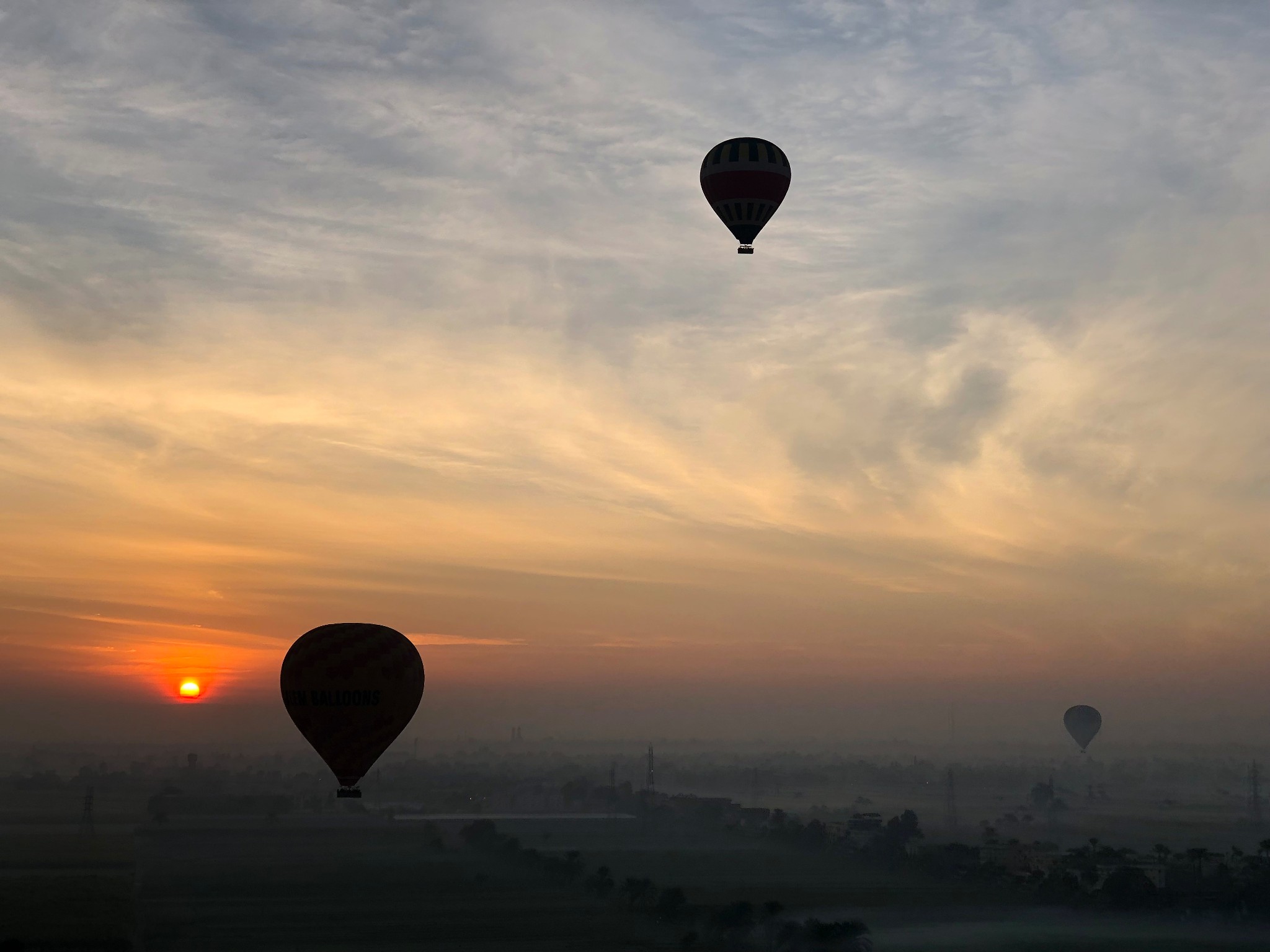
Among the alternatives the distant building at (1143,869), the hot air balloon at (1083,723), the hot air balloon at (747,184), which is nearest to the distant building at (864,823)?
the distant building at (1143,869)

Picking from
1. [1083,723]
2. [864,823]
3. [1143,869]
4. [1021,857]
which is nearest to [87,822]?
[864,823]

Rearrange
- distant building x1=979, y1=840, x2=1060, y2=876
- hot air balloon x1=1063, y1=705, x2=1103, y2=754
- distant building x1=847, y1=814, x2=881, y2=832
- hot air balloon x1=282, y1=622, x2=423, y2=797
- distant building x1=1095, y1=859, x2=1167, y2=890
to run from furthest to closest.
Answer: hot air balloon x1=1063, y1=705, x2=1103, y2=754
distant building x1=847, y1=814, x2=881, y2=832
distant building x1=979, y1=840, x2=1060, y2=876
distant building x1=1095, y1=859, x2=1167, y2=890
hot air balloon x1=282, y1=622, x2=423, y2=797

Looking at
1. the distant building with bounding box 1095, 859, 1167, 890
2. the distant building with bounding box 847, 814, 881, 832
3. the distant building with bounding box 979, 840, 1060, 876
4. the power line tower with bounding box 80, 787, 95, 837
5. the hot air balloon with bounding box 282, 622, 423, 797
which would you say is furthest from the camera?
the distant building with bounding box 847, 814, 881, 832

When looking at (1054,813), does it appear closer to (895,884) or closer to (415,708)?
(895,884)

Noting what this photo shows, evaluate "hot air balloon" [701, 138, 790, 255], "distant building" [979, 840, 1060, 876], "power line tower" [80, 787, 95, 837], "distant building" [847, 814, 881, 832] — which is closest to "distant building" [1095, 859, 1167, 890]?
"distant building" [979, 840, 1060, 876]

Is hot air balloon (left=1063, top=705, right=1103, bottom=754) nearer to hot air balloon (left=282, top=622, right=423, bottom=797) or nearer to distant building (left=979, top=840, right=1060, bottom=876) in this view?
distant building (left=979, top=840, right=1060, bottom=876)

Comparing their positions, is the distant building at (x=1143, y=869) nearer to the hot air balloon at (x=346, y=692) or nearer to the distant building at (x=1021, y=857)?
the distant building at (x=1021, y=857)
